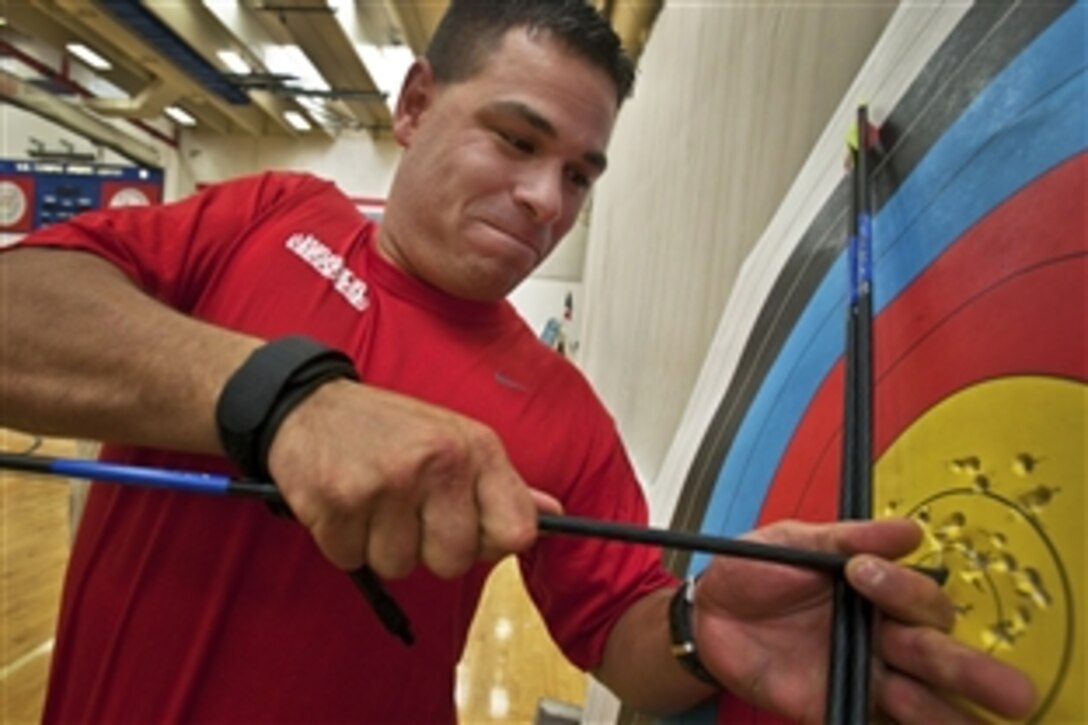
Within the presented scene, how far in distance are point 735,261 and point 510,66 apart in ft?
1.64

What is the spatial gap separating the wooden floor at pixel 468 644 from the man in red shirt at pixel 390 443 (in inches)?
44.5

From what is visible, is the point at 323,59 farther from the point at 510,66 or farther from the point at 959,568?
the point at 959,568

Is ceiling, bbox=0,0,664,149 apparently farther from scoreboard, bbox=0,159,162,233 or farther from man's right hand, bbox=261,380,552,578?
man's right hand, bbox=261,380,552,578

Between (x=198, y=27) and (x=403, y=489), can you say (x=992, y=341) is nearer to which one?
(x=403, y=489)

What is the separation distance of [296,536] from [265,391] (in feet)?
0.98

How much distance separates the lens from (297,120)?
5988 millimetres

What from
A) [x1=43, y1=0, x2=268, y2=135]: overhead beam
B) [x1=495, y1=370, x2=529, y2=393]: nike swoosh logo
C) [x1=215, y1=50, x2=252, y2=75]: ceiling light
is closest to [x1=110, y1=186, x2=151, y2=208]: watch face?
[x1=43, y1=0, x2=268, y2=135]: overhead beam

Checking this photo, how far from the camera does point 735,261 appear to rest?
41.6 inches

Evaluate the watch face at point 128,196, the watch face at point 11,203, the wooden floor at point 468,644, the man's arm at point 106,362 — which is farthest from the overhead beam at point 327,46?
the man's arm at point 106,362

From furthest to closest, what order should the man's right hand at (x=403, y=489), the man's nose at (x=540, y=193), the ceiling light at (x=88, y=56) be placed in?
the ceiling light at (x=88, y=56) → the man's nose at (x=540, y=193) → the man's right hand at (x=403, y=489)

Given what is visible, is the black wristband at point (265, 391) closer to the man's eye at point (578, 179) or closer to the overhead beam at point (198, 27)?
the man's eye at point (578, 179)

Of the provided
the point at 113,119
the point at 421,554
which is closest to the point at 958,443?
the point at 421,554

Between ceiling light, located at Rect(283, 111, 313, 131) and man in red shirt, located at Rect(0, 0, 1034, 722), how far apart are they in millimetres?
5574

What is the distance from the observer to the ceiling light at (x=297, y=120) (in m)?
5.81
